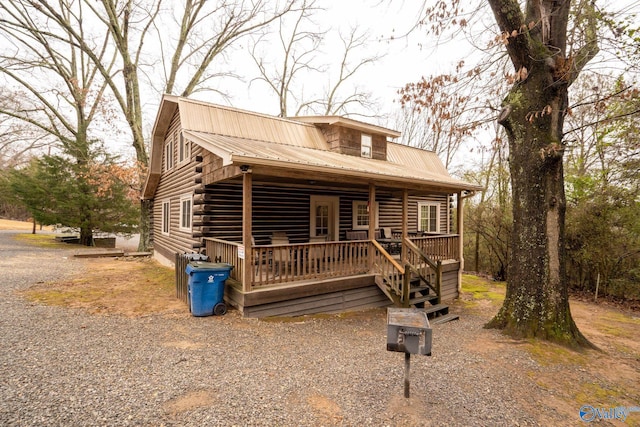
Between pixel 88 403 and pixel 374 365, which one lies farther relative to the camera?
pixel 374 365

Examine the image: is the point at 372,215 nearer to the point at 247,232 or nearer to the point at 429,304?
the point at 429,304

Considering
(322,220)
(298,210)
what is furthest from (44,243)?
(322,220)

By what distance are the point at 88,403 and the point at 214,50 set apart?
802 inches

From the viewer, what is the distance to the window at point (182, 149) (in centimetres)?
1067

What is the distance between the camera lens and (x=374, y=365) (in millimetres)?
4434

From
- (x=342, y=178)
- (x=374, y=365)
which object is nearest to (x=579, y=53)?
(x=342, y=178)

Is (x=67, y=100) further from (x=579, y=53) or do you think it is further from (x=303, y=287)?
(x=579, y=53)

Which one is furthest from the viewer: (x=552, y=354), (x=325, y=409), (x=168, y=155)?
(x=168, y=155)

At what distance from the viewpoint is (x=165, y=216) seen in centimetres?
1345

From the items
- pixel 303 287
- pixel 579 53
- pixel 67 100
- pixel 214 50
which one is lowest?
pixel 303 287

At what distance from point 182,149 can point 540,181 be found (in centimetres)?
1065

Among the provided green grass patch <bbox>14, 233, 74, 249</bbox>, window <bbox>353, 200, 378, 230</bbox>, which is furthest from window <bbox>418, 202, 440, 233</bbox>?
Answer: green grass patch <bbox>14, 233, 74, 249</bbox>

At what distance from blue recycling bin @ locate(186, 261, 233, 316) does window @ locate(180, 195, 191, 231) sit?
4.33m

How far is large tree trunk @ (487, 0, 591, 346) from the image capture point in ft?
17.9
